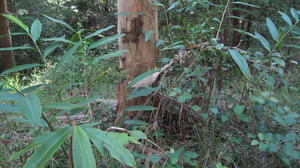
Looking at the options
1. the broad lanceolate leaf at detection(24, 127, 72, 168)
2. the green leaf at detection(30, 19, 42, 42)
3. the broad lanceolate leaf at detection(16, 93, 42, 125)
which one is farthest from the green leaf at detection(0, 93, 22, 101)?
the green leaf at detection(30, 19, 42, 42)

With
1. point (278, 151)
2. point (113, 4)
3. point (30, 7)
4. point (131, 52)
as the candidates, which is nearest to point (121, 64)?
point (131, 52)

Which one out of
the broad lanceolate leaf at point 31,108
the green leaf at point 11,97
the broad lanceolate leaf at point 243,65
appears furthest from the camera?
the broad lanceolate leaf at point 243,65

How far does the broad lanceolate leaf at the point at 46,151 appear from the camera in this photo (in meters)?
0.73

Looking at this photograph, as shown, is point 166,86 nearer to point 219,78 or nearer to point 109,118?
point 219,78

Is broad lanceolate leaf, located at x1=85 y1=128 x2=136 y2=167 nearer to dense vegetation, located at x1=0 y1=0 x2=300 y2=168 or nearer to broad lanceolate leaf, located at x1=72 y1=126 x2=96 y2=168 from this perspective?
broad lanceolate leaf, located at x1=72 y1=126 x2=96 y2=168

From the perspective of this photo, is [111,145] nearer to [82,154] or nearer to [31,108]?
[82,154]

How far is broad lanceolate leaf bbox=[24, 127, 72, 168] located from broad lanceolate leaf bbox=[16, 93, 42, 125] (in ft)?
0.30

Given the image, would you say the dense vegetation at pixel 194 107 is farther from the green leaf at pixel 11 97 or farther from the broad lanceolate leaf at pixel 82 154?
the broad lanceolate leaf at pixel 82 154

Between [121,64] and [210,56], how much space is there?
2.61 ft

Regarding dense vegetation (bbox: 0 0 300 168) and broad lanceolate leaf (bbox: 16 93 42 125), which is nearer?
broad lanceolate leaf (bbox: 16 93 42 125)

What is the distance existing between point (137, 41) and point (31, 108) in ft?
4.43

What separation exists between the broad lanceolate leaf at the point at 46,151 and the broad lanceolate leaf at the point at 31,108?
0.09 metres

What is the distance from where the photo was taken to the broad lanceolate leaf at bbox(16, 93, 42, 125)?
0.69 meters

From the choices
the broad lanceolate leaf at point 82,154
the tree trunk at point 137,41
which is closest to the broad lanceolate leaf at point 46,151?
the broad lanceolate leaf at point 82,154
